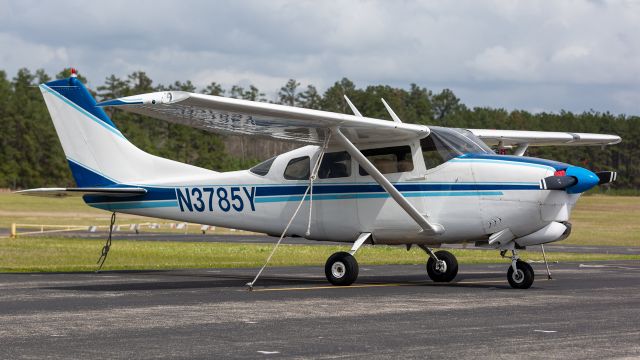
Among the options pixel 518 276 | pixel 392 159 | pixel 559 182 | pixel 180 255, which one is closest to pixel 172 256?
pixel 180 255

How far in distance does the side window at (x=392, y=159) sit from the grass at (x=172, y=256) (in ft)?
23.9

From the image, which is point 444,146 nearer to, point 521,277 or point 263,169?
point 521,277

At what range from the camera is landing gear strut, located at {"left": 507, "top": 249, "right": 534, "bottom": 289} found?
15.9 metres

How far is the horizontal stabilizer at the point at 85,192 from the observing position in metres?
17.8

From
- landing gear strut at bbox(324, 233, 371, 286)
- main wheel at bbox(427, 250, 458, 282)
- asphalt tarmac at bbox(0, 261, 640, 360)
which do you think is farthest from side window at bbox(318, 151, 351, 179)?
main wheel at bbox(427, 250, 458, 282)

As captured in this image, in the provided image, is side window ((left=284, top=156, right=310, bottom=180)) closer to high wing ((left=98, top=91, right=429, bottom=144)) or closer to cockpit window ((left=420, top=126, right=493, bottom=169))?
high wing ((left=98, top=91, right=429, bottom=144))

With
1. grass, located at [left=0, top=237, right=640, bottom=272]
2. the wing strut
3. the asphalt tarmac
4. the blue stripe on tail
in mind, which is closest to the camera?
the asphalt tarmac

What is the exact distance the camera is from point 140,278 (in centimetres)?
1845

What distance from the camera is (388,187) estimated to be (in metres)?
16.2

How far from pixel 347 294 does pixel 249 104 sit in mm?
3224


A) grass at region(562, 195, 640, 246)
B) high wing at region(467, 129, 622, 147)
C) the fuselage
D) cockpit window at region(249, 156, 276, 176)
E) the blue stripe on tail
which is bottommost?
grass at region(562, 195, 640, 246)

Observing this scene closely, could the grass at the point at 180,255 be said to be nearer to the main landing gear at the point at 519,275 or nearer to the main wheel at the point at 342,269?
the main wheel at the point at 342,269

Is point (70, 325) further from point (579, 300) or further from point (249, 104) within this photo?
point (579, 300)

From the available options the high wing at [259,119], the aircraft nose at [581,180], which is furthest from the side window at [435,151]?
the aircraft nose at [581,180]
